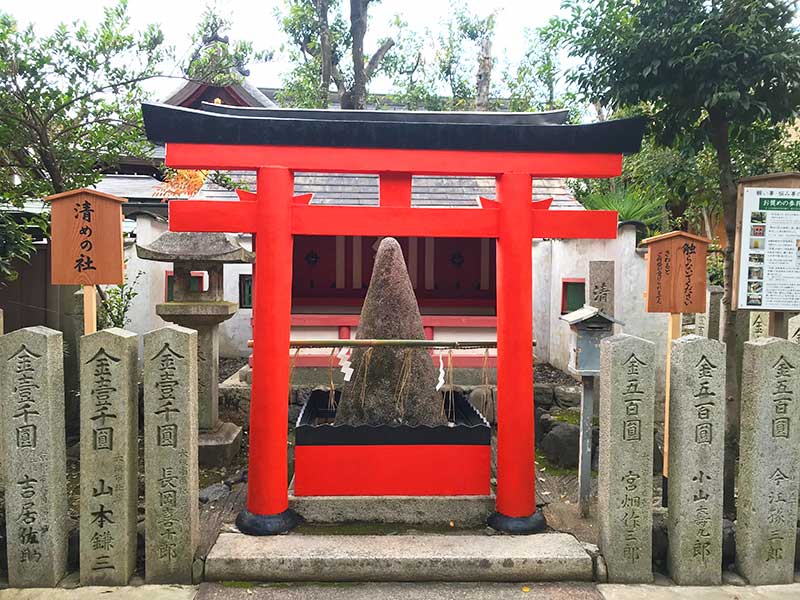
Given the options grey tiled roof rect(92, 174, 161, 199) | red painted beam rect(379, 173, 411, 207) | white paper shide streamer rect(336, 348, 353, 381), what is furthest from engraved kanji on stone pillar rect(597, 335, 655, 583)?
grey tiled roof rect(92, 174, 161, 199)

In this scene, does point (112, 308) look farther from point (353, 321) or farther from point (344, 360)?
point (353, 321)

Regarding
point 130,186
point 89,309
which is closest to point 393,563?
point 89,309

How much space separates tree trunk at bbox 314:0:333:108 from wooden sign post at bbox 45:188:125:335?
34.4ft

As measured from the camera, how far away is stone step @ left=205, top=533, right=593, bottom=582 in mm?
3855

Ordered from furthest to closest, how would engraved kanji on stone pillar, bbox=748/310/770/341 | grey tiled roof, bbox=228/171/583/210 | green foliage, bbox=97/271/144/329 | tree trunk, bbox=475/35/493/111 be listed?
tree trunk, bbox=475/35/493/111, grey tiled roof, bbox=228/171/583/210, engraved kanji on stone pillar, bbox=748/310/770/341, green foliage, bbox=97/271/144/329

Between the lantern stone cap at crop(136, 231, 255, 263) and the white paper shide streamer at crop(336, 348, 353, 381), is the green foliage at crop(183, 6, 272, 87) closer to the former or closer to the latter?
the lantern stone cap at crop(136, 231, 255, 263)

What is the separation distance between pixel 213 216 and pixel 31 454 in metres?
2.11

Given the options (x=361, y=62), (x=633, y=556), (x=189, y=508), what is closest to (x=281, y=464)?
(x=189, y=508)

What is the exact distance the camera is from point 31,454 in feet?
12.1

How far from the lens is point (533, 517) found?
14.7 ft

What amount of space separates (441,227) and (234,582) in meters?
3.11

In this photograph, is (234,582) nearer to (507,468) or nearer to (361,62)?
(507,468)

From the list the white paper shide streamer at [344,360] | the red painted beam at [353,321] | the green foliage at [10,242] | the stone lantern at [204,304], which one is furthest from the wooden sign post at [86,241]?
the red painted beam at [353,321]

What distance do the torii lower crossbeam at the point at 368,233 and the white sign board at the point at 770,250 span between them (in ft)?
3.70
